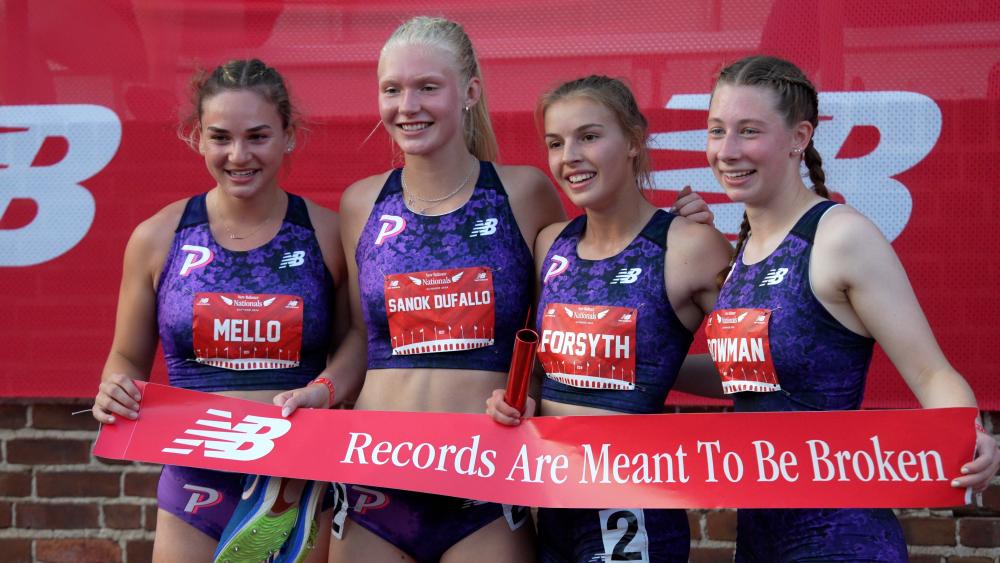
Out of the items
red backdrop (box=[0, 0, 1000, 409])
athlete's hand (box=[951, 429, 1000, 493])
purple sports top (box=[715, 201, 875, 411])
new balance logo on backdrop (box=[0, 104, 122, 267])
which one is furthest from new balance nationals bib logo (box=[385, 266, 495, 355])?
new balance logo on backdrop (box=[0, 104, 122, 267])

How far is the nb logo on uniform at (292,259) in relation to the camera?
257 centimetres

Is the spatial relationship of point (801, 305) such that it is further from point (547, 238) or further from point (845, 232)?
point (547, 238)

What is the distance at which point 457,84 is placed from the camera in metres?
2.51

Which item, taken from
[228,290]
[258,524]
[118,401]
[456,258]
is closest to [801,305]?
[456,258]

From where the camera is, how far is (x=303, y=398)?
2.41m

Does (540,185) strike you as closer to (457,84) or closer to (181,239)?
(457,84)

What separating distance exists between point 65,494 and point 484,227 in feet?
6.90

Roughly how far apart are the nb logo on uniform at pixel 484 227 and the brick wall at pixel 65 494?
5.83 feet

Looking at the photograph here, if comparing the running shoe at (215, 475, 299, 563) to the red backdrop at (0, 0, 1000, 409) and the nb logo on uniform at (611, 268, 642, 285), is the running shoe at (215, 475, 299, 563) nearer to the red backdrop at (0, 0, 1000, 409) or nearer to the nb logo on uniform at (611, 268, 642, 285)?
the nb logo on uniform at (611, 268, 642, 285)

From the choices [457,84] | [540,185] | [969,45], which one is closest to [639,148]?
[540,185]

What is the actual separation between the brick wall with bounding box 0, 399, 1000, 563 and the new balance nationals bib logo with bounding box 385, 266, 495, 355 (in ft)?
5.36

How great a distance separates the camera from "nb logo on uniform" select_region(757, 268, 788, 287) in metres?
2.02

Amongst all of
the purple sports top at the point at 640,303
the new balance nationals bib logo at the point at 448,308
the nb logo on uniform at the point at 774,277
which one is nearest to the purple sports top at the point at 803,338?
the nb logo on uniform at the point at 774,277

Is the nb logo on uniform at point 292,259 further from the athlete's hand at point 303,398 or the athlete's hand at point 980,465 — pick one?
the athlete's hand at point 980,465
